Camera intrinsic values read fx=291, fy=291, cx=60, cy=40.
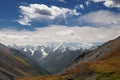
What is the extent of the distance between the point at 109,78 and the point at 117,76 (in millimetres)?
2830

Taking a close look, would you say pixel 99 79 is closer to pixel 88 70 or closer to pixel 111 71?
pixel 111 71

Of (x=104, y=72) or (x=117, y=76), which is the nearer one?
(x=117, y=76)

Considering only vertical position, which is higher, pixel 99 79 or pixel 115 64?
pixel 115 64

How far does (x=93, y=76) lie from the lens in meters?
103

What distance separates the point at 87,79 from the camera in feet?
335

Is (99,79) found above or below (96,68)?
below

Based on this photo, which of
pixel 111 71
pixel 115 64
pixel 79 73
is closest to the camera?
pixel 111 71

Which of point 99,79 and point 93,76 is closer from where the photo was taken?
point 99,79

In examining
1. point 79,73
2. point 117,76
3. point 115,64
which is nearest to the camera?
point 117,76

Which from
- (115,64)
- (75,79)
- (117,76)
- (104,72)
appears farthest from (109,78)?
(115,64)

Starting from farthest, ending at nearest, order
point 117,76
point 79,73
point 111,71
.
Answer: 1. point 79,73
2. point 111,71
3. point 117,76

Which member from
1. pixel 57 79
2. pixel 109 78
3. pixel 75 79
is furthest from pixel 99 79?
pixel 57 79

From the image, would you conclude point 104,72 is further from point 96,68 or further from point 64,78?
point 64,78

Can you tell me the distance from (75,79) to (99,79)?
13.0 metres
